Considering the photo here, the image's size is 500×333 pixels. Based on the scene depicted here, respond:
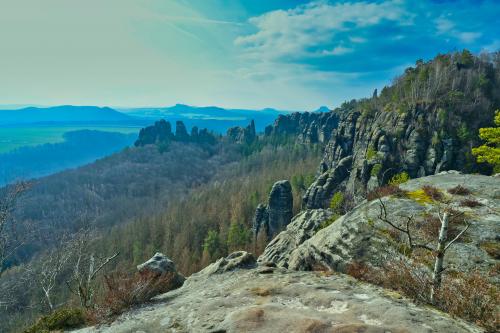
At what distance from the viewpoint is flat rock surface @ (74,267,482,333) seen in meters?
9.66

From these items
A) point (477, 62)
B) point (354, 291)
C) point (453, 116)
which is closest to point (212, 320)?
point (354, 291)

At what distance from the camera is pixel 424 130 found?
95188 millimetres

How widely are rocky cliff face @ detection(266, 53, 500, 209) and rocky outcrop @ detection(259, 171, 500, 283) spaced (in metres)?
56.3

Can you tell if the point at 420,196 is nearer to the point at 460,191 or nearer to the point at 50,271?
the point at 460,191

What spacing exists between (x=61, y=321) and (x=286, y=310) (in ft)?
31.0

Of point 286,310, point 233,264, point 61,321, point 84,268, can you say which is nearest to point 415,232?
point 233,264

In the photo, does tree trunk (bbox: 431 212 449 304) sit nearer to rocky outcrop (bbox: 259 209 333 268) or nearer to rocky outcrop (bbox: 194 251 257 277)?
rocky outcrop (bbox: 194 251 257 277)

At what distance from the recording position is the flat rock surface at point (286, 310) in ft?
31.7

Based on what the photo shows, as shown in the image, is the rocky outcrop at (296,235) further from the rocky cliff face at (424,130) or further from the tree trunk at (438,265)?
the rocky cliff face at (424,130)

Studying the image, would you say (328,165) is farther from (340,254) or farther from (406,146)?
(340,254)

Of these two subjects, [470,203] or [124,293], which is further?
[470,203]

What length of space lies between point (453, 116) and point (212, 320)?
108551mm

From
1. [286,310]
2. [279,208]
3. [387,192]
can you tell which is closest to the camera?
[286,310]

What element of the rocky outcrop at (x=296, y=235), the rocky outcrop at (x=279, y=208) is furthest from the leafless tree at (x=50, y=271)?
the rocky outcrop at (x=279, y=208)
